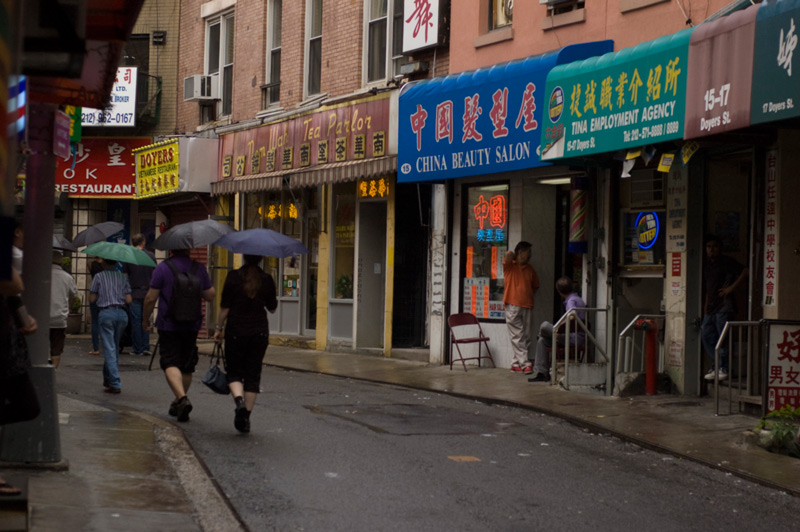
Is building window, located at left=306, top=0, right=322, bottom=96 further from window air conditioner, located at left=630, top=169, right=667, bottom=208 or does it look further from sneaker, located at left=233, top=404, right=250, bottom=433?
sneaker, located at left=233, top=404, right=250, bottom=433

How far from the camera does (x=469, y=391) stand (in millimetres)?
14258

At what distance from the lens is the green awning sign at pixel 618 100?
11.9 m

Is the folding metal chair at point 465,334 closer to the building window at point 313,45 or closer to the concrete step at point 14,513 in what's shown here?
the building window at point 313,45

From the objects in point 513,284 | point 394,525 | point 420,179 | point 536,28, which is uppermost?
point 536,28

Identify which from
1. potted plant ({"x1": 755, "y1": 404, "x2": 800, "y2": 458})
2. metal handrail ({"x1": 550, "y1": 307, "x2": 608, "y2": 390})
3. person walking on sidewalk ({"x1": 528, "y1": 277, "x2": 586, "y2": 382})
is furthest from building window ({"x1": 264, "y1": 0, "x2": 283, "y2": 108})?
potted plant ({"x1": 755, "y1": 404, "x2": 800, "y2": 458})

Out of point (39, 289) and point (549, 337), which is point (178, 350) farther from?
point (549, 337)

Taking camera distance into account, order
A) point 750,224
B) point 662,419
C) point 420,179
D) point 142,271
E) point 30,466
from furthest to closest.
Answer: point 142,271 < point 420,179 < point 750,224 < point 662,419 < point 30,466

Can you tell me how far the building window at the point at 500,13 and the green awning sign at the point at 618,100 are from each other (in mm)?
3219

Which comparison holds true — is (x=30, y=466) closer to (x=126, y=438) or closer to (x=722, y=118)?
(x=126, y=438)

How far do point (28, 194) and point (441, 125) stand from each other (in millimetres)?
10212

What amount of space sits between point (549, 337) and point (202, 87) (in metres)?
13.8

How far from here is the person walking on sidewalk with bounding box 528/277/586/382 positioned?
14820mm

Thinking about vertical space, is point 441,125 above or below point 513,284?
above

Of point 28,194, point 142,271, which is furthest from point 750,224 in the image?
point 142,271
